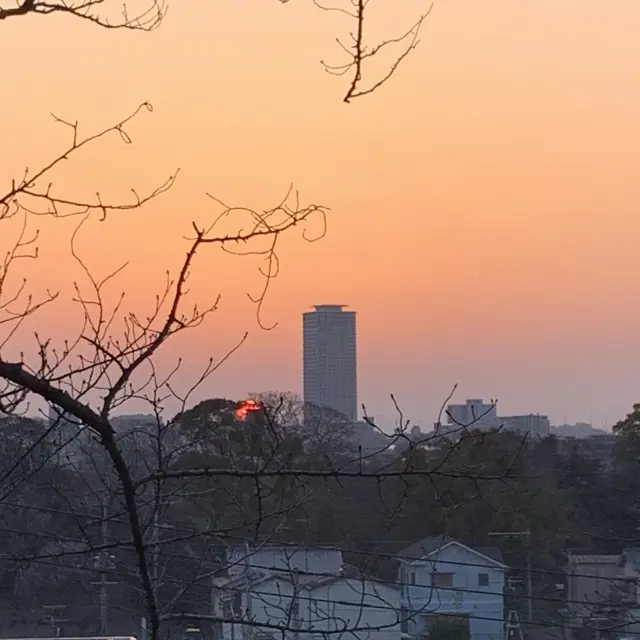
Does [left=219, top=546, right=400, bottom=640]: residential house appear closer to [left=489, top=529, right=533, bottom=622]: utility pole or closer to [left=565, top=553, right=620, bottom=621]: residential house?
[left=489, top=529, right=533, bottom=622]: utility pole

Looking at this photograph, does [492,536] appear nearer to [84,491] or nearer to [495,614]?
[495,614]

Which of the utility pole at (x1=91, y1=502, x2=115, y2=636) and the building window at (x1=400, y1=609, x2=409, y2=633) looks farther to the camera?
the utility pole at (x1=91, y1=502, x2=115, y2=636)

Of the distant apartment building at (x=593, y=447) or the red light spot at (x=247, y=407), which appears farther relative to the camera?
the distant apartment building at (x=593, y=447)

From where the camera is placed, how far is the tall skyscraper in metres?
11.6

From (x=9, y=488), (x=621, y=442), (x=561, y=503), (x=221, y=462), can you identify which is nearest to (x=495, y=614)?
(x=561, y=503)

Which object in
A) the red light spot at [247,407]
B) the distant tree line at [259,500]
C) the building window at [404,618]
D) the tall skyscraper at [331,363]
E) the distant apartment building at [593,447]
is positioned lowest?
the building window at [404,618]

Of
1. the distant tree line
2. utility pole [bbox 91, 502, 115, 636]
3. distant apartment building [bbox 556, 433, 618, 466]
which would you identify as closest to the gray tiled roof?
the distant tree line

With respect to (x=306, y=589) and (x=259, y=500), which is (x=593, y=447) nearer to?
(x=306, y=589)

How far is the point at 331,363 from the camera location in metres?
15.1

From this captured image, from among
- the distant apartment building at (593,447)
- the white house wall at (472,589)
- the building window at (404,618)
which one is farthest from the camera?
the distant apartment building at (593,447)

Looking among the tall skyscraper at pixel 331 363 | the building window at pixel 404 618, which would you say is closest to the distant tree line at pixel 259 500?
the building window at pixel 404 618

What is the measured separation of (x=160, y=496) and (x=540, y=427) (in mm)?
14328

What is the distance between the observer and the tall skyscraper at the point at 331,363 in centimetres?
1162

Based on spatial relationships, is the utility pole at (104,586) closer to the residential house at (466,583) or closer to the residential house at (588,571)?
the residential house at (466,583)
